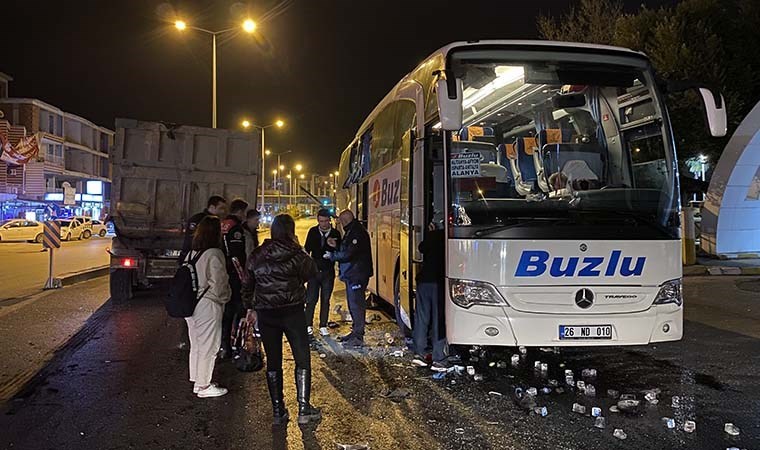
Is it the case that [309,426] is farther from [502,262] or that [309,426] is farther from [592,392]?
[592,392]

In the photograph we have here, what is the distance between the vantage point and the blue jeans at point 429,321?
6.52 meters

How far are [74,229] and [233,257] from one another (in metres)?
34.1

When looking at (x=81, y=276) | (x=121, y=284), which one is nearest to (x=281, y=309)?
(x=121, y=284)

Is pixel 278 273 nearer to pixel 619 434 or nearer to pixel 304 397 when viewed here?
pixel 304 397

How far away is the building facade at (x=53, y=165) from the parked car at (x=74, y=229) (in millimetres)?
6456

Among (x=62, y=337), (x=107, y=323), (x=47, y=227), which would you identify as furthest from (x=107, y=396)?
(x=47, y=227)

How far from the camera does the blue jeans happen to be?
652 cm

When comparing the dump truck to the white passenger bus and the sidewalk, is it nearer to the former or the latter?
the white passenger bus

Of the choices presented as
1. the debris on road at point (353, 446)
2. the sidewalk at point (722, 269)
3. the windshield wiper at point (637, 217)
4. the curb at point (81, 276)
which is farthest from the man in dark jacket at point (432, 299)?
the sidewalk at point (722, 269)

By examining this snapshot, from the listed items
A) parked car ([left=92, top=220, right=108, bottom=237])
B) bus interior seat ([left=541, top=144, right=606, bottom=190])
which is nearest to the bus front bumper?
bus interior seat ([left=541, top=144, right=606, bottom=190])

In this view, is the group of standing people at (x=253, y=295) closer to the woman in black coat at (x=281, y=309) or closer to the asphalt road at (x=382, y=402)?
the woman in black coat at (x=281, y=309)

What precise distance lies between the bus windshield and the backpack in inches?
98.5

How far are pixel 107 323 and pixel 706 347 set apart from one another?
8.81m

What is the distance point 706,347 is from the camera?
7.84m
